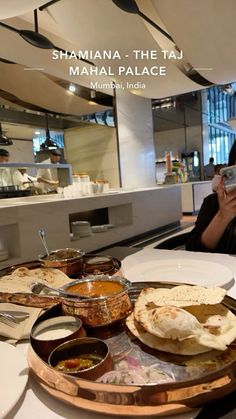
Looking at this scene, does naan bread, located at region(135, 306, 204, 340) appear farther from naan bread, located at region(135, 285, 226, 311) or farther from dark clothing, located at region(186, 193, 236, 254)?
dark clothing, located at region(186, 193, 236, 254)

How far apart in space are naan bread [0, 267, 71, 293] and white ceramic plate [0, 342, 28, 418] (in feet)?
0.77

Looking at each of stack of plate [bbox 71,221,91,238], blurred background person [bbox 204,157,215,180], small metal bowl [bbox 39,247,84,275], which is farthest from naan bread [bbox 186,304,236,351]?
blurred background person [bbox 204,157,215,180]

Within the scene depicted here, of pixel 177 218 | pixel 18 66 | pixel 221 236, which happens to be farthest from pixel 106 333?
pixel 177 218

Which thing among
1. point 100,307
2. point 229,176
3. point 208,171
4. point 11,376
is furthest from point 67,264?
point 208,171

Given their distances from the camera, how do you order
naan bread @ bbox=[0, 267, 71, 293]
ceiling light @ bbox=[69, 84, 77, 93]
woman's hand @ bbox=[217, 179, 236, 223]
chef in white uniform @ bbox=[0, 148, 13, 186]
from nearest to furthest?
1. naan bread @ bbox=[0, 267, 71, 293]
2. woman's hand @ bbox=[217, 179, 236, 223]
3. chef in white uniform @ bbox=[0, 148, 13, 186]
4. ceiling light @ bbox=[69, 84, 77, 93]

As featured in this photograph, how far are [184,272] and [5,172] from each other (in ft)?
5.28

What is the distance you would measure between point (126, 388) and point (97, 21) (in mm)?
1976

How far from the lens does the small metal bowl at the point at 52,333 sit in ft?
1.73

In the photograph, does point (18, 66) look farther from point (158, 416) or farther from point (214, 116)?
point (214, 116)

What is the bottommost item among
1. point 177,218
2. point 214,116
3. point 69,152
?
point 177,218

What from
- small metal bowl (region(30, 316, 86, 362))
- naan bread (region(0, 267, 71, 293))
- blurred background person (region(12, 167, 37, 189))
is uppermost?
blurred background person (region(12, 167, 37, 189))

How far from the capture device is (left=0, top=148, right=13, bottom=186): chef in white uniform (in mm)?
2148

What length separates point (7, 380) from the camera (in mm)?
465

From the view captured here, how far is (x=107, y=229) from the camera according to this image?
2.19 meters
